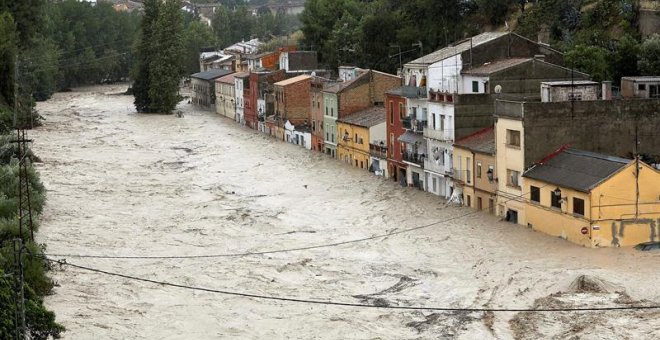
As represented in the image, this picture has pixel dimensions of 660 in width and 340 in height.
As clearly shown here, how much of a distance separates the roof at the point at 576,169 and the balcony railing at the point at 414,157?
11.1 m

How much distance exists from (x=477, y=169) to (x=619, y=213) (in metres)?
9.90

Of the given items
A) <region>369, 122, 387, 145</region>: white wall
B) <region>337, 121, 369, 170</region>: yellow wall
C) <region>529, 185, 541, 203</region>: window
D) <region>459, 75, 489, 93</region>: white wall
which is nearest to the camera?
<region>529, 185, 541, 203</region>: window

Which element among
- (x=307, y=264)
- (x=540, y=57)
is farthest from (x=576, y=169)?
(x=540, y=57)

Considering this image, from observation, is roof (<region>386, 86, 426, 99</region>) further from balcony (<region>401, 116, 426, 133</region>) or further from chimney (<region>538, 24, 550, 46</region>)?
chimney (<region>538, 24, 550, 46</region>)

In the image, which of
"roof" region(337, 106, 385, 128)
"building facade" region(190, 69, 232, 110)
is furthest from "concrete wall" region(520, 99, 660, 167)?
"building facade" region(190, 69, 232, 110)

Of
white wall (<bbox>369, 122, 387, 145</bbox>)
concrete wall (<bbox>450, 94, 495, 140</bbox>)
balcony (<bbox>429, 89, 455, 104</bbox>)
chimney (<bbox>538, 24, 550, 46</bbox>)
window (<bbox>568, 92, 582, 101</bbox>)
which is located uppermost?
chimney (<bbox>538, 24, 550, 46</bbox>)

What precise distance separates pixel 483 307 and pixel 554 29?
44.3m

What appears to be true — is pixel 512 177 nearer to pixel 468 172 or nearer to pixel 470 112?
pixel 468 172

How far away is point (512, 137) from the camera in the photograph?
4472 centimetres

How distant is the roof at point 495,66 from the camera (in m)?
51.9

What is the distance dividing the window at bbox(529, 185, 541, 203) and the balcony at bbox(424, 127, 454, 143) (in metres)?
8.68

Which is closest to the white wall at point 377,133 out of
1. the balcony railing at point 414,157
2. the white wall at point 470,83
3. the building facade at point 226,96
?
the balcony railing at point 414,157

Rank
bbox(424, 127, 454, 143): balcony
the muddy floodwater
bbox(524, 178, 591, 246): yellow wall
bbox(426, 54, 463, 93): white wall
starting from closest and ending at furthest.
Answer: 1. the muddy floodwater
2. bbox(524, 178, 591, 246): yellow wall
3. bbox(424, 127, 454, 143): balcony
4. bbox(426, 54, 463, 93): white wall

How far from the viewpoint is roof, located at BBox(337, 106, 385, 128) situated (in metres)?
63.6
